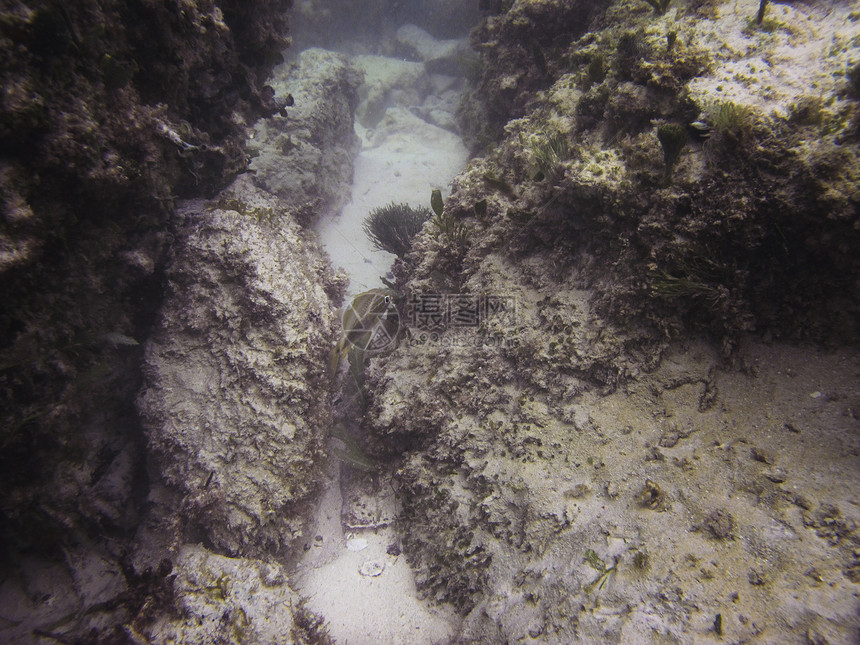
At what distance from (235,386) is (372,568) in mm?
1946

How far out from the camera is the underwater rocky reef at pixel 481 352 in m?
1.93

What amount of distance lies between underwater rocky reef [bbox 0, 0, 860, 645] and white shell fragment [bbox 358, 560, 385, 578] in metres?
0.30

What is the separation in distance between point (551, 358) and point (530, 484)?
90cm

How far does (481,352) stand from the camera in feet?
9.77

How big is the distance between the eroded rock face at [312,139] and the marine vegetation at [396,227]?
0.92 metres

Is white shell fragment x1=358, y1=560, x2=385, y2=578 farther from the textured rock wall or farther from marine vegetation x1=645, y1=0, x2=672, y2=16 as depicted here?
marine vegetation x1=645, y1=0, x2=672, y2=16

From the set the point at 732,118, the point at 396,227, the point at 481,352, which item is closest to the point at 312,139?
→ the point at 396,227

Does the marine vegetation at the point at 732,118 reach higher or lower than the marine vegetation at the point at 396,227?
lower

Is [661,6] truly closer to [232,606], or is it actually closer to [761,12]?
[761,12]

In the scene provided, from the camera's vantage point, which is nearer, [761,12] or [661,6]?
[761,12]

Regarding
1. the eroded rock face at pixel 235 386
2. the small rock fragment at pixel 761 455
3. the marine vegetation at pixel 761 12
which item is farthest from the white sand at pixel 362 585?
the marine vegetation at pixel 761 12

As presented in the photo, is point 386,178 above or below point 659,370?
above

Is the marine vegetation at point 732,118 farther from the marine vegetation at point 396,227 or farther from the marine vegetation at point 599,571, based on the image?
the marine vegetation at point 396,227

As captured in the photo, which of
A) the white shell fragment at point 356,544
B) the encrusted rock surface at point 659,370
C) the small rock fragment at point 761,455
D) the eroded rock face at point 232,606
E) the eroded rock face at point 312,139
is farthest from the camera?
the eroded rock face at point 312,139
